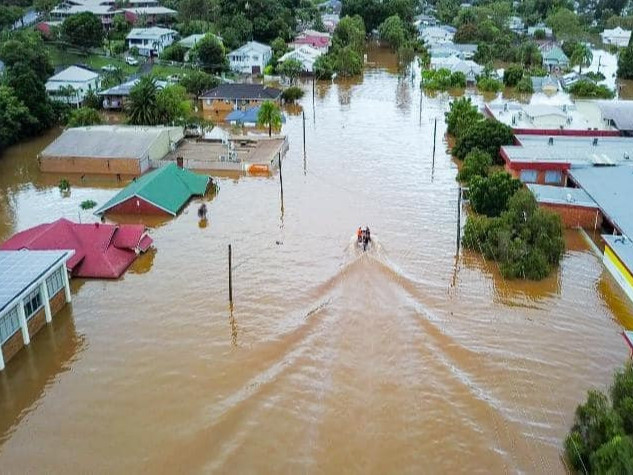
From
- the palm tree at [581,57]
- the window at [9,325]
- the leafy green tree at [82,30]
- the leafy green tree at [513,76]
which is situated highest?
the leafy green tree at [82,30]

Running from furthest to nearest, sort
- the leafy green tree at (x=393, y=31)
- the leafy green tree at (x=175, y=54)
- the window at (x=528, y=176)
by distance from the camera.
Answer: the leafy green tree at (x=393, y=31) < the leafy green tree at (x=175, y=54) < the window at (x=528, y=176)

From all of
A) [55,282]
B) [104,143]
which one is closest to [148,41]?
[104,143]

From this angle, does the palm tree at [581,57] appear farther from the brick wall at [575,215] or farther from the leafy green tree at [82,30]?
the leafy green tree at [82,30]

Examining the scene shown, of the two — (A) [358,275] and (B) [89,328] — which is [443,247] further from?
(B) [89,328]

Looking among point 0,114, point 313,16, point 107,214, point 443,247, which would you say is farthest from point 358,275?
point 313,16

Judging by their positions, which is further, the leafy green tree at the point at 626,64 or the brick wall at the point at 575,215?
the leafy green tree at the point at 626,64

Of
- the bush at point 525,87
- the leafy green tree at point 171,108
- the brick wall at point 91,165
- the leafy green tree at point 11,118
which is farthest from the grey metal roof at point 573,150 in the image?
the leafy green tree at point 11,118

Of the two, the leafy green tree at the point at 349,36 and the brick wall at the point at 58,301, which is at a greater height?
the leafy green tree at the point at 349,36
